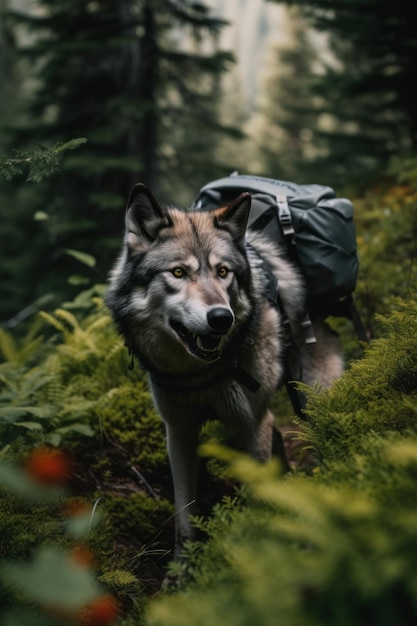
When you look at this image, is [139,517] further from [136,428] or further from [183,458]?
[136,428]

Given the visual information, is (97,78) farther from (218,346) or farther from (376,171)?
(218,346)

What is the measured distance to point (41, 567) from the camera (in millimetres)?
1292

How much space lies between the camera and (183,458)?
3512 mm

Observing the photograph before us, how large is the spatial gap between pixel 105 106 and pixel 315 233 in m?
8.75

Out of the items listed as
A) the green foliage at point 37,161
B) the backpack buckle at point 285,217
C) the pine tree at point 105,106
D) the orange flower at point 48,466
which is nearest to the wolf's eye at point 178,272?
the green foliage at point 37,161

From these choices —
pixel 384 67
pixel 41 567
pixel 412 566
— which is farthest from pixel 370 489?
pixel 384 67

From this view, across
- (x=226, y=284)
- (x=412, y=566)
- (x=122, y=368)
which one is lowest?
(x=122, y=368)

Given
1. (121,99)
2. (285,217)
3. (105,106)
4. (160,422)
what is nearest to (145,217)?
(285,217)

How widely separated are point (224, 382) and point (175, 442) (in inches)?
23.0

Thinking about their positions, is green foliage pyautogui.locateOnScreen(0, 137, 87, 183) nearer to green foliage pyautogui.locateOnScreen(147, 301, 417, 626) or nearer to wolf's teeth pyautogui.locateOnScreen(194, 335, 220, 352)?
wolf's teeth pyautogui.locateOnScreen(194, 335, 220, 352)

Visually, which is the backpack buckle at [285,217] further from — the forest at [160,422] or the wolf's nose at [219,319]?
the wolf's nose at [219,319]

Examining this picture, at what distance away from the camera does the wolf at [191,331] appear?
10.6 feet

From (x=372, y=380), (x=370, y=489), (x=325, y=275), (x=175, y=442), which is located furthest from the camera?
(x=325, y=275)

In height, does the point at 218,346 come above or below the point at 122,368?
above
